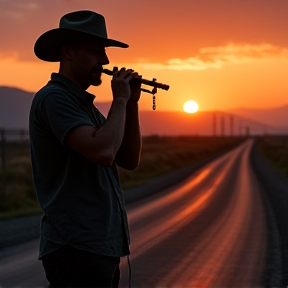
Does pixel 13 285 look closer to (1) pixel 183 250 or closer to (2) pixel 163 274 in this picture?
(2) pixel 163 274

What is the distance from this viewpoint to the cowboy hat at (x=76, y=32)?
8.09ft

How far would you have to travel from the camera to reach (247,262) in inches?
331

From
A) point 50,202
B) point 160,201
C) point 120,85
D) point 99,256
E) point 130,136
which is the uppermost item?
point 120,85

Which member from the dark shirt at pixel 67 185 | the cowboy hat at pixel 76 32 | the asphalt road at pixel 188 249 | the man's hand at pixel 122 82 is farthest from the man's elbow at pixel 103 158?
the asphalt road at pixel 188 249

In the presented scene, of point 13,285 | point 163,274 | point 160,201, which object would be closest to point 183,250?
point 163,274

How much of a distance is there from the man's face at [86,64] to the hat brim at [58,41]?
0.11 feet

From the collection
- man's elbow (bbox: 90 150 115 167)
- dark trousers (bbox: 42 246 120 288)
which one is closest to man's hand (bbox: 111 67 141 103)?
man's elbow (bbox: 90 150 115 167)

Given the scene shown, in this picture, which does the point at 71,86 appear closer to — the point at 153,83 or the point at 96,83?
the point at 96,83

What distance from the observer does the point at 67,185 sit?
7.52ft

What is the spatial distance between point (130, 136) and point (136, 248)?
23.3ft

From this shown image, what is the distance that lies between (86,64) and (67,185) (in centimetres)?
51

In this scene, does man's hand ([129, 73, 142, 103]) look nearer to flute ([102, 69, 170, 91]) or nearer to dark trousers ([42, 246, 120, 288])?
flute ([102, 69, 170, 91])

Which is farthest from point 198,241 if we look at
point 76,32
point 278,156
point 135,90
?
point 278,156

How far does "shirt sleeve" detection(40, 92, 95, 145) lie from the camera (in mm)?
2277
